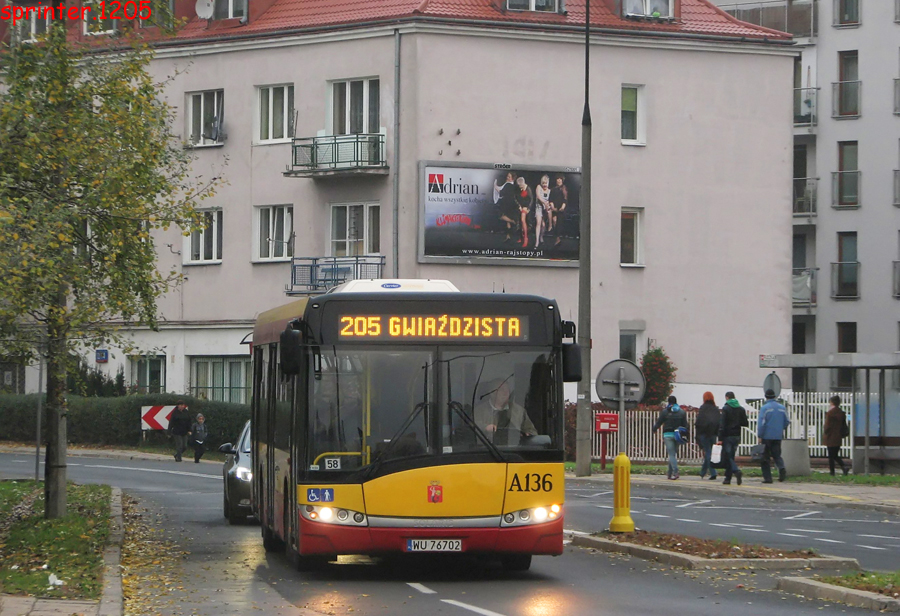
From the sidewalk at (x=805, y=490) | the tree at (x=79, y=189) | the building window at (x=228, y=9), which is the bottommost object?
the sidewalk at (x=805, y=490)

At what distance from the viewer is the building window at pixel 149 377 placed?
46.8m

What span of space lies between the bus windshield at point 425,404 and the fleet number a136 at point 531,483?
10.0 inches

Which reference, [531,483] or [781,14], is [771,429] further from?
[781,14]

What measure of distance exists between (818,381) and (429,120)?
2263 cm

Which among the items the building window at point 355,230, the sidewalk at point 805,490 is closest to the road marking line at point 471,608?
the sidewalk at point 805,490

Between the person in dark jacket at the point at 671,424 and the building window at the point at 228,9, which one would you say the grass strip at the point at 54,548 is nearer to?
the person in dark jacket at the point at 671,424

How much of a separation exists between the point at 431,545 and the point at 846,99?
4701 centimetres

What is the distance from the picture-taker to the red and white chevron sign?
4244 cm

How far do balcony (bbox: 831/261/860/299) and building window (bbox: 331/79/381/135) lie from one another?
21708mm

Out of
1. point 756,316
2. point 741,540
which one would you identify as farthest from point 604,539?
point 756,316

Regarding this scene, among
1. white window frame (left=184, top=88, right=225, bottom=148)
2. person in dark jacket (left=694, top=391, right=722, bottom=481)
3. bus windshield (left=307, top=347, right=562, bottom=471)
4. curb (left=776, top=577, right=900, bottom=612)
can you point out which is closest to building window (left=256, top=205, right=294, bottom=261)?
white window frame (left=184, top=88, right=225, bottom=148)

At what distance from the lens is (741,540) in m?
18.7

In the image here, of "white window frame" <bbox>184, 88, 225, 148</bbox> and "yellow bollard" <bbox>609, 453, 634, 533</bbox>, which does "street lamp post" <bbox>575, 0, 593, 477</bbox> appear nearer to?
"yellow bollard" <bbox>609, 453, 634, 533</bbox>

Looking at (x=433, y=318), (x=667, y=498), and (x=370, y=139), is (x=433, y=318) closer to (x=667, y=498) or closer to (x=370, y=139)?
(x=667, y=498)
